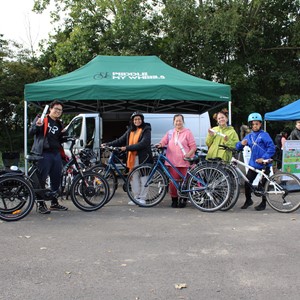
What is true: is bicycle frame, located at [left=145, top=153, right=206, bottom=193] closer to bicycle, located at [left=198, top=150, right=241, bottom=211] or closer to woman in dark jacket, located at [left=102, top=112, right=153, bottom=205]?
woman in dark jacket, located at [left=102, top=112, right=153, bottom=205]

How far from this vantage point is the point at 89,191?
22.7 feet

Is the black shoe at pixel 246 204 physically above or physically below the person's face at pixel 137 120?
below

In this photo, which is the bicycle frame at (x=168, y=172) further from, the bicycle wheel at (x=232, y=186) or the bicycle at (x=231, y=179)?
the bicycle wheel at (x=232, y=186)

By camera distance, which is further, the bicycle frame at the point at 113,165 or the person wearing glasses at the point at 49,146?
the bicycle frame at the point at 113,165

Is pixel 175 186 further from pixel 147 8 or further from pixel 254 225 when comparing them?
pixel 147 8

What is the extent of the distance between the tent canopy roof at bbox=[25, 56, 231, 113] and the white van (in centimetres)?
236

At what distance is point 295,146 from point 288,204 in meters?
2.90

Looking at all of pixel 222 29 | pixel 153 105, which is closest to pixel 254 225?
pixel 153 105

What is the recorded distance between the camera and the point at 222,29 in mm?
16078

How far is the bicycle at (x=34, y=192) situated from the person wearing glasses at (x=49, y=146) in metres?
0.13

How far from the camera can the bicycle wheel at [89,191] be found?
6.89 meters

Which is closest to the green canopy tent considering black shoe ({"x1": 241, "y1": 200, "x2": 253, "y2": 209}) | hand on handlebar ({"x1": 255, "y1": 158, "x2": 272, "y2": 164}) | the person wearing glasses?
the person wearing glasses

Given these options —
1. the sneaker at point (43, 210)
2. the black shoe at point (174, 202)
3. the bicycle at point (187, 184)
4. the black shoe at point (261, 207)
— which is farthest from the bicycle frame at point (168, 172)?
the sneaker at point (43, 210)

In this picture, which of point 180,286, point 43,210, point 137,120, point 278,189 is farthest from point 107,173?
point 180,286
